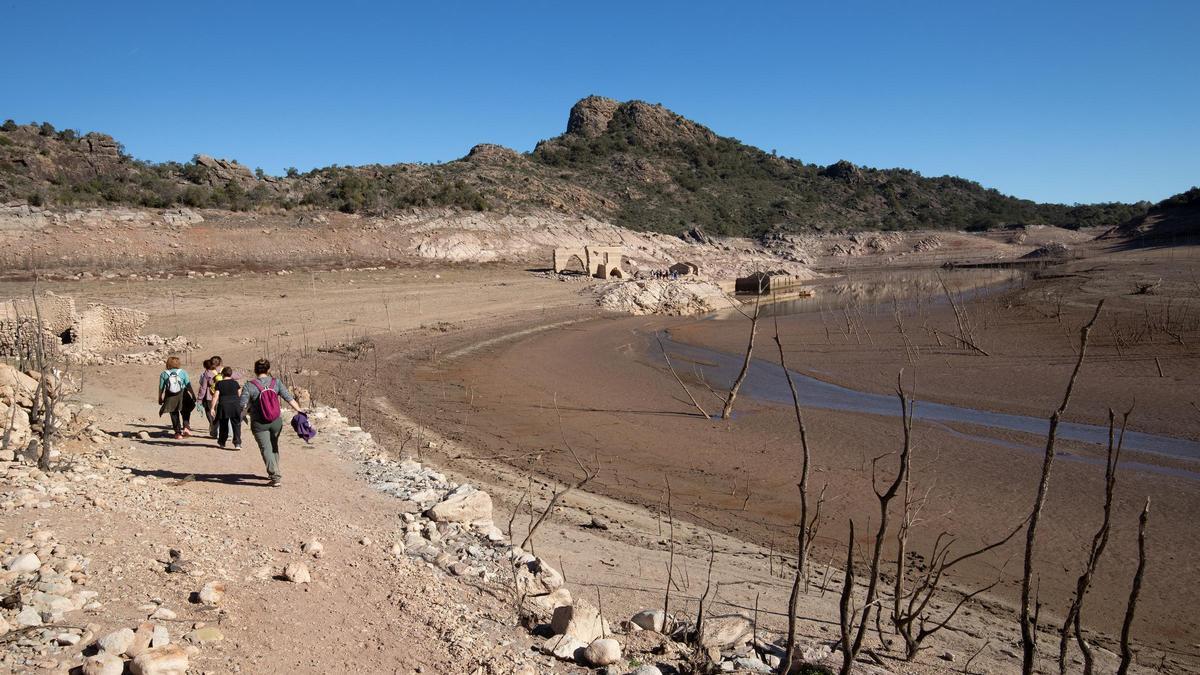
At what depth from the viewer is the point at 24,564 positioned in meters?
4.43

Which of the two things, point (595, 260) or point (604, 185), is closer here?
point (595, 260)

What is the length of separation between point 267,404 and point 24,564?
2960 millimetres

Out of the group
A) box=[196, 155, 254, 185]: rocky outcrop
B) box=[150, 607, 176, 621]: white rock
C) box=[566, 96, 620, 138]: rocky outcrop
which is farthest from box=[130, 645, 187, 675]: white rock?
box=[566, 96, 620, 138]: rocky outcrop

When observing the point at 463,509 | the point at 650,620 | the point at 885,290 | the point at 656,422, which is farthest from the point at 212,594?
the point at 885,290

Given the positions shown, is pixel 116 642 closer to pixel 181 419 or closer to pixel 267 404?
pixel 267 404

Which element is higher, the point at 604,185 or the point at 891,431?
the point at 604,185

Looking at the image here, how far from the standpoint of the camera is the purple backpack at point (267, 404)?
7.26m

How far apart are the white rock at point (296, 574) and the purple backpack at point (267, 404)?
2.61 meters

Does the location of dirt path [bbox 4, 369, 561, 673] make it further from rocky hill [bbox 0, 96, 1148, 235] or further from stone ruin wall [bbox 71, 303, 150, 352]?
rocky hill [bbox 0, 96, 1148, 235]

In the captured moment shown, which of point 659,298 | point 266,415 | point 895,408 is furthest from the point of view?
point 659,298

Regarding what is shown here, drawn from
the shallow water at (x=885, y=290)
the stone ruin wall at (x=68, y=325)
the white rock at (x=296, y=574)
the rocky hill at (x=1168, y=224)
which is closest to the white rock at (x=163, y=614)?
the white rock at (x=296, y=574)

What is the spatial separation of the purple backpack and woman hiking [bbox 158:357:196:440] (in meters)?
2.40

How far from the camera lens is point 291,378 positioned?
46.3ft

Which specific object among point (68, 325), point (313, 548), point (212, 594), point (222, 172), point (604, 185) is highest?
point (604, 185)
